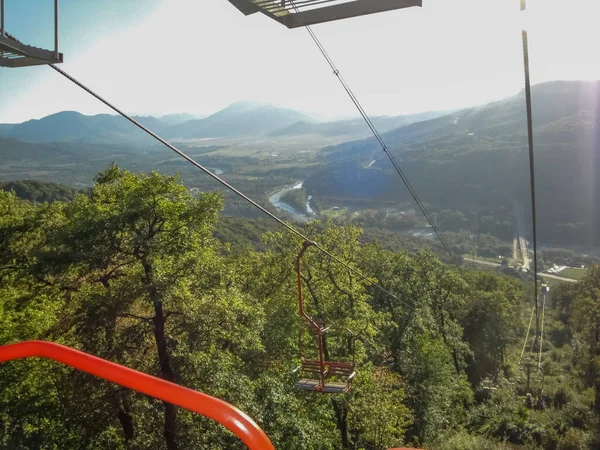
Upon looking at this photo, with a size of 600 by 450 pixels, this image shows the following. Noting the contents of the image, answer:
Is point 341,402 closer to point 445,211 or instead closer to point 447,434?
point 447,434

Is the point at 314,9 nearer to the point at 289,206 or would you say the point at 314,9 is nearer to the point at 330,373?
the point at 330,373

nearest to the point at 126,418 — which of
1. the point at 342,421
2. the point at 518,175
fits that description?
the point at 342,421

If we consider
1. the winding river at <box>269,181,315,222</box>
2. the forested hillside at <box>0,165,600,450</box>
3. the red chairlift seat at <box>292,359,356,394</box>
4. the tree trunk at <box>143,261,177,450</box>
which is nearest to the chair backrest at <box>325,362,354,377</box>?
the red chairlift seat at <box>292,359,356,394</box>

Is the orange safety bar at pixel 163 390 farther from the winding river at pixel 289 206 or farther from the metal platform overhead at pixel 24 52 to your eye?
the winding river at pixel 289 206

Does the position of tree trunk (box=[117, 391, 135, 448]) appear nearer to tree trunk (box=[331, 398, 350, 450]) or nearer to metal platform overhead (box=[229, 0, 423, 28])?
tree trunk (box=[331, 398, 350, 450])

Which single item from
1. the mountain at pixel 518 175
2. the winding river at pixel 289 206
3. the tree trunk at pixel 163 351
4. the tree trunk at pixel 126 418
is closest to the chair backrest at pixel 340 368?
the tree trunk at pixel 163 351

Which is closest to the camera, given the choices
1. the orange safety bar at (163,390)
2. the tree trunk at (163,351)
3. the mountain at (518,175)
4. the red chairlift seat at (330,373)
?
the orange safety bar at (163,390)
